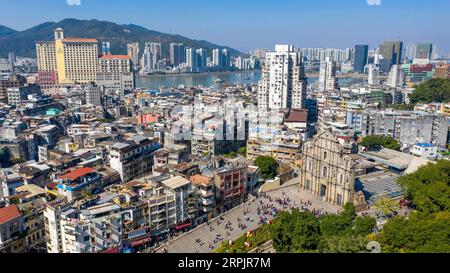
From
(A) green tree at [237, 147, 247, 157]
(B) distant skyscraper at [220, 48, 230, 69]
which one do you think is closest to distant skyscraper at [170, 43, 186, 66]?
(B) distant skyscraper at [220, 48, 230, 69]

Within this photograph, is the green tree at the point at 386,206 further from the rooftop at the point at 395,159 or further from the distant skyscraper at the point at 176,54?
the distant skyscraper at the point at 176,54

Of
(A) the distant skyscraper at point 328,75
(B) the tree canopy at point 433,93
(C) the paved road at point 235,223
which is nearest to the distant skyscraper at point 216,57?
(A) the distant skyscraper at point 328,75

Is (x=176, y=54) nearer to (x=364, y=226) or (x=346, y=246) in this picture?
(x=364, y=226)

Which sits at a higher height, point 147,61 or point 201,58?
point 201,58

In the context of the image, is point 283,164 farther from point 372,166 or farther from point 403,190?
point 403,190

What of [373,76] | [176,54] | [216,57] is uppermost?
[176,54]

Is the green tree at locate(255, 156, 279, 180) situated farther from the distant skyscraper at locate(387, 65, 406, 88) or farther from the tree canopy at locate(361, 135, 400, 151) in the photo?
the distant skyscraper at locate(387, 65, 406, 88)

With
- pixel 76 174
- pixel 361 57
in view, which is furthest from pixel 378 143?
pixel 361 57
